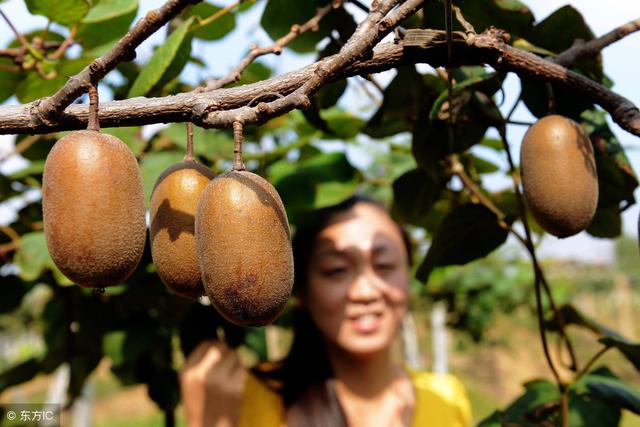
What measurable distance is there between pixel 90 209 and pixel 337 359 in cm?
125

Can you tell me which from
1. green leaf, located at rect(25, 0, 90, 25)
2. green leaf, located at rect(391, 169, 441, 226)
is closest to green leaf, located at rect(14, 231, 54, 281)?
A: green leaf, located at rect(25, 0, 90, 25)

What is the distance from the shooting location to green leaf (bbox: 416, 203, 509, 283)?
41.5 inches

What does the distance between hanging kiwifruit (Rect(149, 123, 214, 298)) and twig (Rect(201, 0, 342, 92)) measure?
0.32 ft

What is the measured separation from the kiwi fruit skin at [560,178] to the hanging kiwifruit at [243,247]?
302 millimetres

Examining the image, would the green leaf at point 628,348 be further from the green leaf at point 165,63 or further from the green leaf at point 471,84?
the green leaf at point 165,63

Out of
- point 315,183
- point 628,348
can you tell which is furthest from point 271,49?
point 628,348

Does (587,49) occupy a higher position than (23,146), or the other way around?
(587,49)

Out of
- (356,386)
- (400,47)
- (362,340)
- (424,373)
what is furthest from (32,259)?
(424,373)

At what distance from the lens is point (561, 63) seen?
2.63 ft

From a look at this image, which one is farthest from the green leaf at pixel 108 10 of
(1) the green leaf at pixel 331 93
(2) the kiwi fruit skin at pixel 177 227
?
(2) the kiwi fruit skin at pixel 177 227

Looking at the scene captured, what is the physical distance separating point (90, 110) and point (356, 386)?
1.29m

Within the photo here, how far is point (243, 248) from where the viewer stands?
0.54 meters

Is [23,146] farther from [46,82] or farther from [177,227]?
[177,227]

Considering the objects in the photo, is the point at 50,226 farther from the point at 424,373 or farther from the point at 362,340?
the point at 424,373
